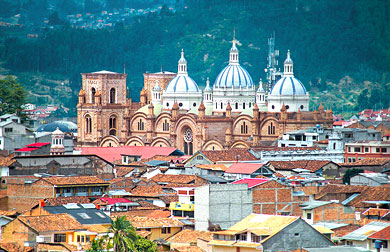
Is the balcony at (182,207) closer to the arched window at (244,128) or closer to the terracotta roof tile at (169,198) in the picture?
the terracotta roof tile at (169,198)

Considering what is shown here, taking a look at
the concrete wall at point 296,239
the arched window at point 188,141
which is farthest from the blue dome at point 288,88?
the concrete wall at point 296,239

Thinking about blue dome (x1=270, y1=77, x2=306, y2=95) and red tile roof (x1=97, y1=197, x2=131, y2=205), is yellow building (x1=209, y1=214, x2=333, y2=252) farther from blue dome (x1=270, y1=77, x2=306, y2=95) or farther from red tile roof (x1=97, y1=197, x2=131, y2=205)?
blue dome (x1=270, y1=77, x2=306, y2=95)

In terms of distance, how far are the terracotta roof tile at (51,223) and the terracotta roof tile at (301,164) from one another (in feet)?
101

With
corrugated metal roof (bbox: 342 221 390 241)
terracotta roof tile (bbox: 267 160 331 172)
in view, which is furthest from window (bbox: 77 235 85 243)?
terracotta roof tile (bbox: 267 160 331 172)

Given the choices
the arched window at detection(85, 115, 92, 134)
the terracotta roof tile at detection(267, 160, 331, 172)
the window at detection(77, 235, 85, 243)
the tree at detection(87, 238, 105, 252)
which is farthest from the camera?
the arched window at detection(85, 115, 92, 134)

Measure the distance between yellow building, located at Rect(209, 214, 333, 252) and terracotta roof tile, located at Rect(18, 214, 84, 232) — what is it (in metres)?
7.42

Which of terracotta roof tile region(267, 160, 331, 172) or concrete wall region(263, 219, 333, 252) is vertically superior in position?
terracotta roof tile region(267, 160, 331, 172)

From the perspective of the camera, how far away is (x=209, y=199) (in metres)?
60.3

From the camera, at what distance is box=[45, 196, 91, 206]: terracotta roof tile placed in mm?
64137

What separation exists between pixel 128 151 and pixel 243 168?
2868cm

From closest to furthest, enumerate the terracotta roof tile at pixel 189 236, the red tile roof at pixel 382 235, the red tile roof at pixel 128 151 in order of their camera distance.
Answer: the red tile roof at pixel 382 235
the terracotta roof tile at pixel 189 236
the red tile roof at pixel 128 151

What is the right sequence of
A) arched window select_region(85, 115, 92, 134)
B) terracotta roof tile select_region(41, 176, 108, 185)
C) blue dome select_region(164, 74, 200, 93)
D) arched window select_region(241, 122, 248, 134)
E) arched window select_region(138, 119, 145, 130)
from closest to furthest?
1. terracotta roof tile select_region(41, 176, 108, 185)
2. arched window select_region(241, 122, 248, 134)
3. blue dome select_region(164, 74, 200, 93)
4. arched window select_region(138, 119, 145, 130)
5. arched window select_region(85, 115, 92, 134)

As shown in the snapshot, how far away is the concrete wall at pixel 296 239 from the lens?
52.5m

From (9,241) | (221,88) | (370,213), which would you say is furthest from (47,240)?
(221,88)
